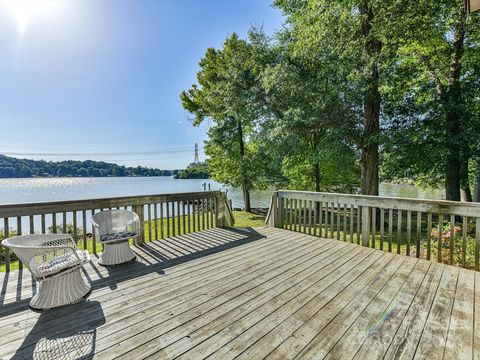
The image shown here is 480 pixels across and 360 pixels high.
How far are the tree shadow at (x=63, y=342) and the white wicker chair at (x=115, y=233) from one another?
4.23 ft

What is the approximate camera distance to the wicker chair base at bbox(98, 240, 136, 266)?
11.2 ft

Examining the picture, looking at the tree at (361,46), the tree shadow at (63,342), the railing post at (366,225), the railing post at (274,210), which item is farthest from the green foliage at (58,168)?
the railing post at (366,225)

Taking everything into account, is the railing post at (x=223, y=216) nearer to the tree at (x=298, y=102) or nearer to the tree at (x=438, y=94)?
the tree at (x=298, y=102)

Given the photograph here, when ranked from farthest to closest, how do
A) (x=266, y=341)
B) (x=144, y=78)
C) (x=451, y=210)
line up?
(x=144, y=78) < (x=451, y=210) < (x=266, y=341)

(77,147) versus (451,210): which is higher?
(77,147)

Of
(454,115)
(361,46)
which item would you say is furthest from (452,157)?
(361,46)

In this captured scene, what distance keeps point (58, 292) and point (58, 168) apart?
5733 cm

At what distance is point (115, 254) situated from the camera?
346 centimetres

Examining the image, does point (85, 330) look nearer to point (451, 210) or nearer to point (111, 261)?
point (111, 261)

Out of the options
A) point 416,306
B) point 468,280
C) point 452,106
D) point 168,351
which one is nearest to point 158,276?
point 168,351

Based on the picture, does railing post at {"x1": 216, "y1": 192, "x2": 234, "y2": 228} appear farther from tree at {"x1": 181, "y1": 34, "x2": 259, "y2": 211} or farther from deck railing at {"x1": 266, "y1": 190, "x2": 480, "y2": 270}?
tree at {"x1": 181, "y1": 34, "x2": 259, "y2": 211}

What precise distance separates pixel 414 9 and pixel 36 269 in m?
8.98

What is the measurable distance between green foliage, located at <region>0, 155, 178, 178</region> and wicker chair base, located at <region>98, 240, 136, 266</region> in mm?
51568

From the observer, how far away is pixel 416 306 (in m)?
2.32
